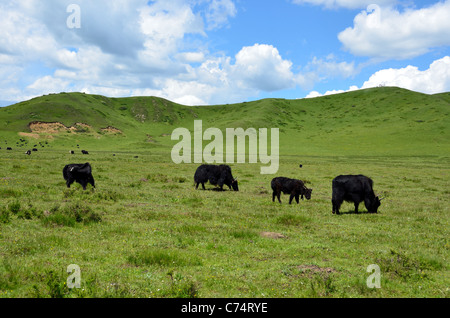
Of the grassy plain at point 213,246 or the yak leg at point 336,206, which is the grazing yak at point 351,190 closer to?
A: the yak leg at point 336,206

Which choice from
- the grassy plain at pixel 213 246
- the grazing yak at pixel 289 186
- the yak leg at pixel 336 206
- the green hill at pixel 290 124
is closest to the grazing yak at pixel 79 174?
the grassy plain at pixel 213 246

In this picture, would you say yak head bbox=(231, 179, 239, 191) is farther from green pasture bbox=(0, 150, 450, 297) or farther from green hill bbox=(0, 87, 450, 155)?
green hill bbox=(0, 87, 450, 155)

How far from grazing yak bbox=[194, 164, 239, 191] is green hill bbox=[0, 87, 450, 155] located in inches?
2956

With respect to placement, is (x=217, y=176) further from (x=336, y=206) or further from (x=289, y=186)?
(x=336, y=206)

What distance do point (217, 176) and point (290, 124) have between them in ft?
459

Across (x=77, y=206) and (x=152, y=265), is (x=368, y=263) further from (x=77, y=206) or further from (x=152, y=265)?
(x=77, y=206)

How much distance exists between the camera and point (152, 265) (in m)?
8.08

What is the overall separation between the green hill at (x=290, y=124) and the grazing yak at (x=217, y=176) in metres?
75.1

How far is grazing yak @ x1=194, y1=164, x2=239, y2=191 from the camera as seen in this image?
80.2ft

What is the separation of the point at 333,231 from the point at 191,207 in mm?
7762

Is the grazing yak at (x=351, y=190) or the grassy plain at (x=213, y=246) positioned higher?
the grazing yak at (x=351, y=190)

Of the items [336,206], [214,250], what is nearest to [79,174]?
[214,250]

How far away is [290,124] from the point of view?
158750 millimetres

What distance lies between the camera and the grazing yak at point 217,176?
24.5 metres
